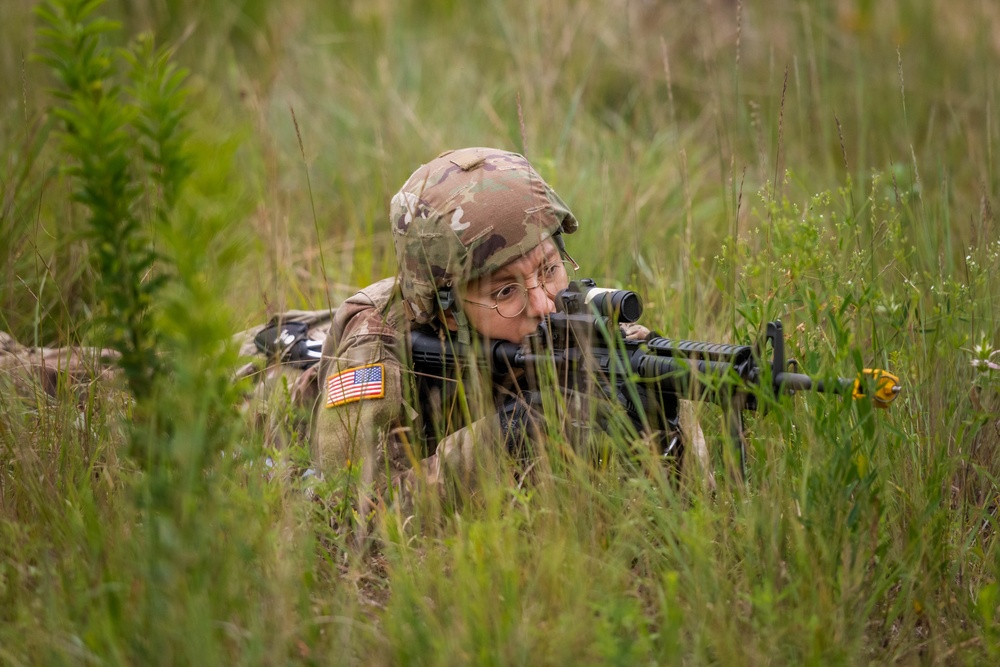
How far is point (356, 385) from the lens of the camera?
2.86m

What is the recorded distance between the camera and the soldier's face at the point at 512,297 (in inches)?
112

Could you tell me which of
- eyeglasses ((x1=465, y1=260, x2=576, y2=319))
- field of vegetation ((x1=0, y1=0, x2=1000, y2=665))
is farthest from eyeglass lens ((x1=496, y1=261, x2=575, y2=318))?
field of vegetation ((x1=0, y1=0, x2=1000, y2=665))

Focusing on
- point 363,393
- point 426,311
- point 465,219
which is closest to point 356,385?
point 363,393

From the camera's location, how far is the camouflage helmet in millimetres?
2803

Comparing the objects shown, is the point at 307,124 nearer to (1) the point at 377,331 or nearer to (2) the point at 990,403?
(1) the point at 377,331

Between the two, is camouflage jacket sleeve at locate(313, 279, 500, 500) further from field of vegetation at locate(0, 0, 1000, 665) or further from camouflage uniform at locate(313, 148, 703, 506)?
field of vegetation at locate(0, 0, 1000, 665)

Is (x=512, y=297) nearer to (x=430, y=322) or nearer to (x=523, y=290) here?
(x=523, y=290)

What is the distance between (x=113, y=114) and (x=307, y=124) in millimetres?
3834

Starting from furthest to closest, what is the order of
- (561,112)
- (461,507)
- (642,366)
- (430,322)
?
(561,112)
(430,322)
(461,507)
(642,366)

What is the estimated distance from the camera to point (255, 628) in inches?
73.4

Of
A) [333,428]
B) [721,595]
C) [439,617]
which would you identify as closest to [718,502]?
[721,595]

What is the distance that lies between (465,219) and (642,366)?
737 millimetres

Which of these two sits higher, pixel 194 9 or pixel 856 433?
pixel 194 9

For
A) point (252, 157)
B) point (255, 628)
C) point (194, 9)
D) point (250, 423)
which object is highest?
point (194, 9)
